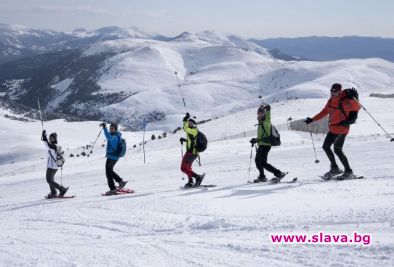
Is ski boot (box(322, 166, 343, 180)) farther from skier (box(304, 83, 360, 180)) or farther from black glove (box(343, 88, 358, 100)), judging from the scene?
black glove (box(343, 88, 358, 100))

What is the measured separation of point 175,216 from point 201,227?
1.09 metres

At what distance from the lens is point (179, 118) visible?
557 feet

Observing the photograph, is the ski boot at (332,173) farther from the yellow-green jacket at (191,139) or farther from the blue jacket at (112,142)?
the blue jacket at (112,142)

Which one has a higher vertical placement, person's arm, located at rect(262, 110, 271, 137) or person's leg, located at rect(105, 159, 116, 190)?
person's arm, located at rect(262, 110, 271, 137)

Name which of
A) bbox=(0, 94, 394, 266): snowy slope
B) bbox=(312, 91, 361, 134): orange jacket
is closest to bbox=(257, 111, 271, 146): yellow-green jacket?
bbox=(0, 94, 394, 266): snowy slope

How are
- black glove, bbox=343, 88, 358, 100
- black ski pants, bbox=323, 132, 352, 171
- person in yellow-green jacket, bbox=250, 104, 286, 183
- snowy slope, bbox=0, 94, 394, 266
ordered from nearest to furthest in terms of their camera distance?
1. snowy slope, bbox=0, 94, 394, 266
2. black glove, bbox=343, 88, 358, 100
3. black ski pants, bbox=323, 132, 352, 171
4. person in yellow-green jacket, bbox=250, 104, 286, 183

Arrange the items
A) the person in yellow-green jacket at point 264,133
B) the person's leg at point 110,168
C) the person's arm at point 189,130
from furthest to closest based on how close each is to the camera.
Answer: the person's leg at point 110,168 → the person's arm at point 189,130 → the person in yellow-green jacket at point 264,133

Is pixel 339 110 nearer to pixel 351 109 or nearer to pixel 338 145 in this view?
pixel 351 109

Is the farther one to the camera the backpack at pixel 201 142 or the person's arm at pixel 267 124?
the backpack at pixel 201 142

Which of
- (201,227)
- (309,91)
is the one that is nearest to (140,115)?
(309,91)

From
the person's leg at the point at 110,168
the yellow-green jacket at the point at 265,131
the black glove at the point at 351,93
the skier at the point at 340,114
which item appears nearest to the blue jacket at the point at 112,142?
the person's leg at the point at 110,168

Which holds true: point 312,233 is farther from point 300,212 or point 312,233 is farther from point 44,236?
point 44,236

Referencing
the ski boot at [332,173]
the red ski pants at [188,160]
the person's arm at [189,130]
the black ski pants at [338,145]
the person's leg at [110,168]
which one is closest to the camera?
the black ski pants at [338,145]

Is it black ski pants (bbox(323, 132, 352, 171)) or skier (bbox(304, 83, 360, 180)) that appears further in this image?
black ski pants (bbox(323, 132, 352, 171))
